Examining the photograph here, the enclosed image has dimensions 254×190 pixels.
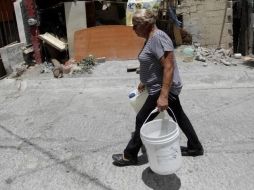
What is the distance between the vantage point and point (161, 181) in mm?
4320

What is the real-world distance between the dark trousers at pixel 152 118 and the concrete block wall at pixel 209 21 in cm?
507

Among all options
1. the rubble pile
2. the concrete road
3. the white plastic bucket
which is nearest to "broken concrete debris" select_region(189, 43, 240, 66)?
the rubble pile

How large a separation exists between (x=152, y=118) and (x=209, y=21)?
547 cm

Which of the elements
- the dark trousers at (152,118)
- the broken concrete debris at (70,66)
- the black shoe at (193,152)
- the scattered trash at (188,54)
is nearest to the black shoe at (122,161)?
the dark trousers at (152,118)

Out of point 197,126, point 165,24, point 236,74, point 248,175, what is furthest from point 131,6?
point 248,175

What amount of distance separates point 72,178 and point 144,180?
0.78 meters

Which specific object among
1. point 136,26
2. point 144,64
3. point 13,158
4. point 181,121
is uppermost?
point 136,26

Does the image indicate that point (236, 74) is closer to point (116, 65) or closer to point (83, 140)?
point (116, 65)

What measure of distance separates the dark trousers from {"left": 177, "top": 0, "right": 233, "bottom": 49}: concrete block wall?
507cm

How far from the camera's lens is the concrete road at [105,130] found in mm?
4453

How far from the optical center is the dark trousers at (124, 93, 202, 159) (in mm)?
4344

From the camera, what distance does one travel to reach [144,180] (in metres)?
4.40

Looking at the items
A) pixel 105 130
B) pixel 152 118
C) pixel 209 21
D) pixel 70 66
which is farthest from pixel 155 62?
pixel 209 21

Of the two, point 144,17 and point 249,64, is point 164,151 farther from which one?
point 249,64
